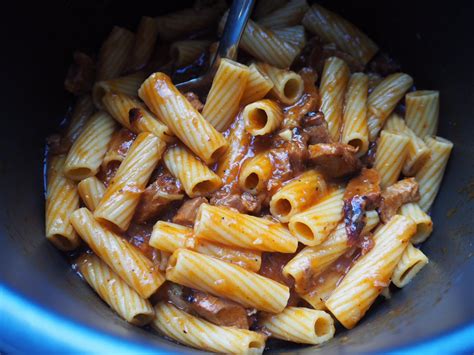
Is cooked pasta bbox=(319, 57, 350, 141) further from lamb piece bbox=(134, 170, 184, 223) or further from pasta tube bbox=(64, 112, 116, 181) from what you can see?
pasta tube bbox=(64, 112, 116, 181)

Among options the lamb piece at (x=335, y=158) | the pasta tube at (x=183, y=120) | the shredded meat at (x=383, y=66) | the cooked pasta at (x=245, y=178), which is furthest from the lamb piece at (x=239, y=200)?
the shredded meat at (x=383, y=66)

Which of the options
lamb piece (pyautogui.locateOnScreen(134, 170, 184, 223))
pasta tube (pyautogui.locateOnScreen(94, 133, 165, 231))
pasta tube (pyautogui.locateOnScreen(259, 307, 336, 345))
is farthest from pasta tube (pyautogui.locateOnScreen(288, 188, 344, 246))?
pasta tube (pyautogui.locateOnScreen(94, 133, 165, 231))

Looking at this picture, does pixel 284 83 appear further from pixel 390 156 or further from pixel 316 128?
pixel 390 156

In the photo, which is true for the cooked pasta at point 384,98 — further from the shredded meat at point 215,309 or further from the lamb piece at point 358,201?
the shredded meat at point 215,309

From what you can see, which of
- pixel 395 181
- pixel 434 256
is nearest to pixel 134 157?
pixel 395 181

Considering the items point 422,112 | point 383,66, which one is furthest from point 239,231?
point 383,66

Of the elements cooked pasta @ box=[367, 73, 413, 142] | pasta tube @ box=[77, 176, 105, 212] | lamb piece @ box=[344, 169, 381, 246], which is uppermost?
cooked pasta @ box=[367, 73, 413, 142]

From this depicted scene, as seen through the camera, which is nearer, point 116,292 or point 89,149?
point 116,292
